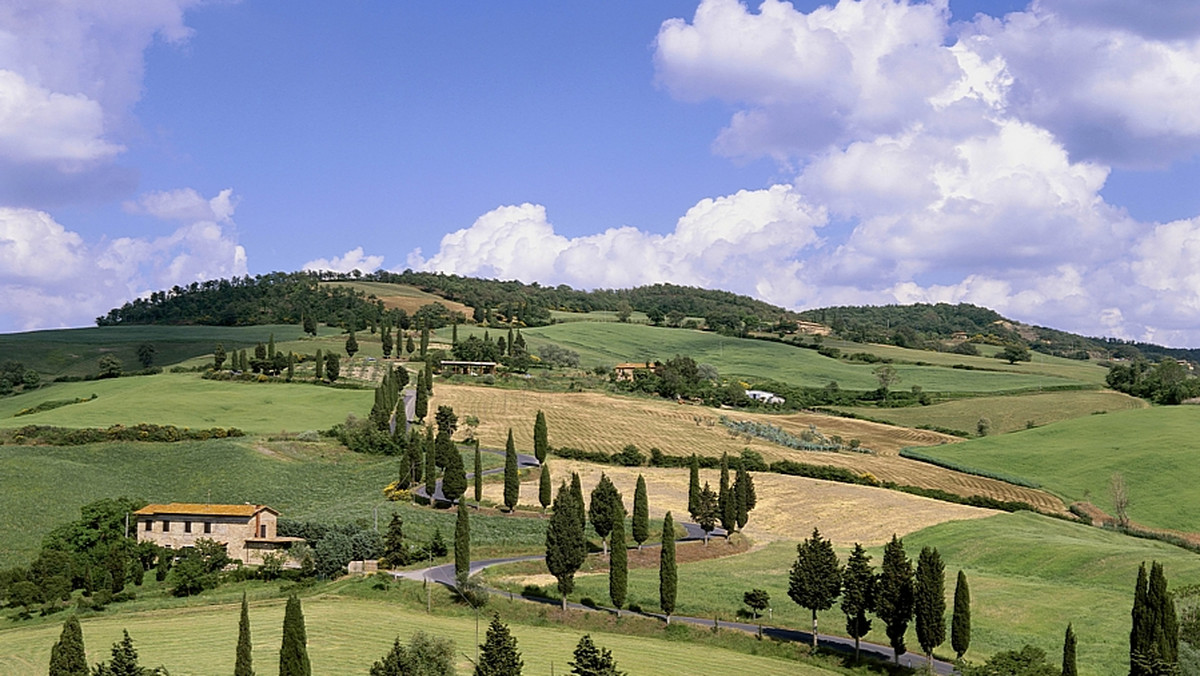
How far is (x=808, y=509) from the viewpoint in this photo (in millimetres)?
99000

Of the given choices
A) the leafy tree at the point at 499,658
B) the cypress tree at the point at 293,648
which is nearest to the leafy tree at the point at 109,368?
the cypress tree at the point at 293,648

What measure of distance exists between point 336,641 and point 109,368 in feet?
416

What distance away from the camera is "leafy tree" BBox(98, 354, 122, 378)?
161750 mm

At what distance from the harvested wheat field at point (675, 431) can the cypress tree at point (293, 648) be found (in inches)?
2979

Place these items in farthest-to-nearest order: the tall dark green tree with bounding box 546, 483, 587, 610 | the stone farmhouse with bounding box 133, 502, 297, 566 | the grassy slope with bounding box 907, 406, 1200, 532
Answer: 1. the grassy slope with bounding box 907, 406, 1200, 532
2. the stone farmhouse with bounding box 133, 502, 297, 566
3. the tall dark green tree with bounding box 546, 483, 587, 610

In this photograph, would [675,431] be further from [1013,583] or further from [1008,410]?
[1013,583]

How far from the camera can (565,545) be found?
66312mm

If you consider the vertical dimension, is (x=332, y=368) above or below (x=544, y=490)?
above

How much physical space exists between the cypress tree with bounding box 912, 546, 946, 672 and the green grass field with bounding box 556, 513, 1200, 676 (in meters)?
3.42

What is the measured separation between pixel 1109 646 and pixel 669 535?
82.7ft

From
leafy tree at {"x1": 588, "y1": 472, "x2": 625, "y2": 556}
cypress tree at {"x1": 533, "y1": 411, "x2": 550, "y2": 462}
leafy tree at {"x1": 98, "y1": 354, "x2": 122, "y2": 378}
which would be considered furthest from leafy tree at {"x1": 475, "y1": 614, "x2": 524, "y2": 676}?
leafy tree at {"x1": 98, "y1": 354, "x2": 122, "y2": 378}

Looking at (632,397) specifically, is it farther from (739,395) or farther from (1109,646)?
(1109,646)

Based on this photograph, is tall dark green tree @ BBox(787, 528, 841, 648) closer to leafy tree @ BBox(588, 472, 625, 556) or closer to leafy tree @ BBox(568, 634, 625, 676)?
leafy tree @ BBox(568, 634, 625, 676)

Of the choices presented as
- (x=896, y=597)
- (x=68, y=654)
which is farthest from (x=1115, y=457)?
(x=68, y=654)
